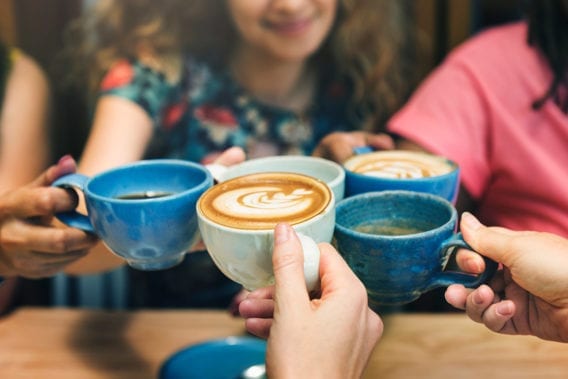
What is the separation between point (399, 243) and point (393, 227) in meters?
0.05

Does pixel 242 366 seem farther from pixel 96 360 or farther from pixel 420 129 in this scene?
pixel 420 129

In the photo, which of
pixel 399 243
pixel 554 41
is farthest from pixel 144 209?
pixel 554 41

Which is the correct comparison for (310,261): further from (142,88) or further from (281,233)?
(142,88)

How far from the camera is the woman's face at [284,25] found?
699 mm

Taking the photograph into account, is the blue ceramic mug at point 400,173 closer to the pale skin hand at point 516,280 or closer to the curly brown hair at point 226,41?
the pale skin hand at point 516,280

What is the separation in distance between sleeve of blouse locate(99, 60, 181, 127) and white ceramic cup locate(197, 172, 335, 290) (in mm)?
324

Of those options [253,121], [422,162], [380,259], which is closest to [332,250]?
[380,259]

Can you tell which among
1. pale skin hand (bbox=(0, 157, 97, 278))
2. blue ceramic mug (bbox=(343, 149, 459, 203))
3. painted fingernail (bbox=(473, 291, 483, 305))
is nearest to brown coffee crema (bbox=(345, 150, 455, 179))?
blue ceramic mug (bbox=(343, 149, 459, 203))

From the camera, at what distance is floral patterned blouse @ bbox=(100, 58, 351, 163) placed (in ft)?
2.33

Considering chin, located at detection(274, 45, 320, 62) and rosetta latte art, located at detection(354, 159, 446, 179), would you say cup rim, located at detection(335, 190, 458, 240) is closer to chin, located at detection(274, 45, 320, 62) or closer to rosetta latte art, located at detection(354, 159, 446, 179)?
rosetta latte art, located at detection(354, 159, 446, 179)

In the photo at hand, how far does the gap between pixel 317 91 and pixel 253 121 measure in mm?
85

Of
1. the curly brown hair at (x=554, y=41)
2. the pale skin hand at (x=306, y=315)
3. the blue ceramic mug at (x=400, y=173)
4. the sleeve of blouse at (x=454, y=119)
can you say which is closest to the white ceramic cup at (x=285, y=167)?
the blue ceramic mug at (x=400, y=173)

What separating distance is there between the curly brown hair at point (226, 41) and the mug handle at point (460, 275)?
353 millimetres

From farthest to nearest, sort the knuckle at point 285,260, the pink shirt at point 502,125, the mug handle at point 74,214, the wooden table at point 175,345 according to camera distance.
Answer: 1. the pink shirt at point 502,125
2. the wooden table at point 175,345
3. the mug handle at point 74,214
4. the knuckle at point 285,260
